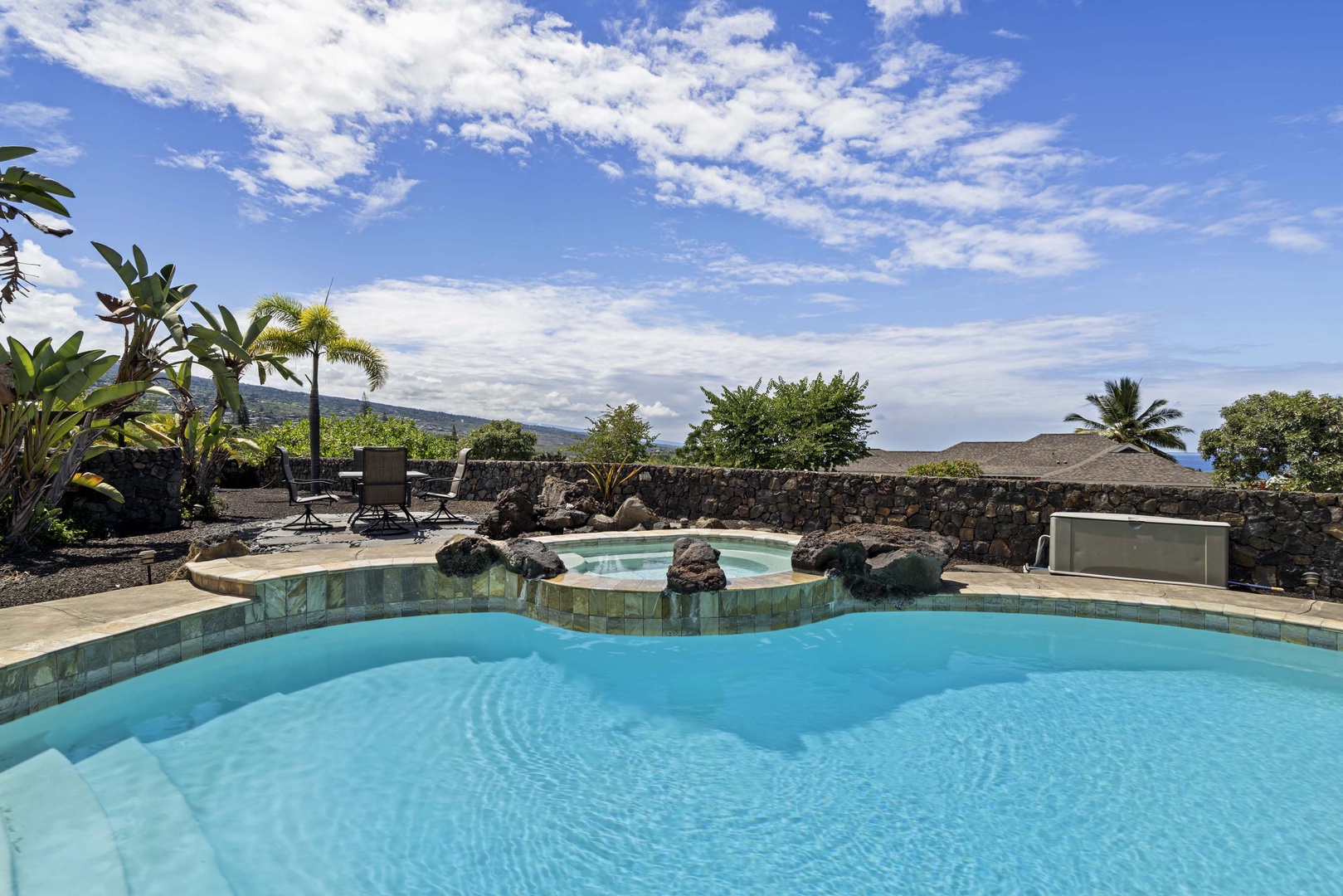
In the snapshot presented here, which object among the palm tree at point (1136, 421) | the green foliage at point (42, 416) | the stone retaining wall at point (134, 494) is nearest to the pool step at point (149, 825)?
the green foliage at point (42, 416)

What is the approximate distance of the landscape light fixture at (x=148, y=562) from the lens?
663 centimetres

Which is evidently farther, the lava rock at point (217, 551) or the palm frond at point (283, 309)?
Result: the palm frond at point (283, 309)

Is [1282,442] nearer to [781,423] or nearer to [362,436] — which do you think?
[781,423]

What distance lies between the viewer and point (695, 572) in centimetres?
637

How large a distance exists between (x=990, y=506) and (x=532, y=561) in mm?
7039

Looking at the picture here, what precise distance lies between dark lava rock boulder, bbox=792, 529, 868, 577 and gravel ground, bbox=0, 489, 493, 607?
6.93m

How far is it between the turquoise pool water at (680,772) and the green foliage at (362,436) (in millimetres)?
17018

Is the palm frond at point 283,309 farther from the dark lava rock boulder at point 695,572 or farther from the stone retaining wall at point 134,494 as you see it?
the dark lava rock boulder at point 695,572

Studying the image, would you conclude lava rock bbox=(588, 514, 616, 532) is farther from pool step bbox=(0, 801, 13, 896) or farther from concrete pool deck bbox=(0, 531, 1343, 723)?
pool step bbox=(0, 801, 13, 896)

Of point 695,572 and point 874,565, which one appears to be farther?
point 874,565

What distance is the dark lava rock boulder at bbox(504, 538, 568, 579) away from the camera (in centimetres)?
675

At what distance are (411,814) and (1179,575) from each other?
348 inches

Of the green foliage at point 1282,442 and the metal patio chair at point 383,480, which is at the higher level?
the green foliage at point 1282,442

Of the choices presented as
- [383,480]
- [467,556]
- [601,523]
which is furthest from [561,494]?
[467,556]
